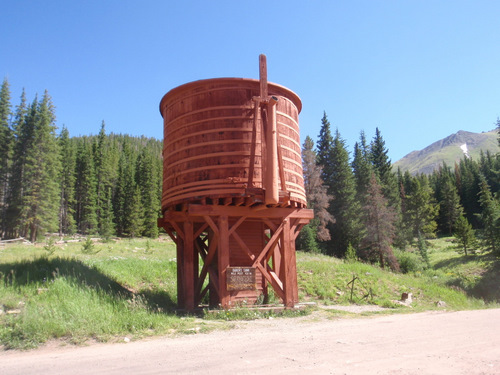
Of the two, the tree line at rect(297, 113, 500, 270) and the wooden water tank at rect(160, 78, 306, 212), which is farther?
the tree line at rect(297, 113, 500, 270)

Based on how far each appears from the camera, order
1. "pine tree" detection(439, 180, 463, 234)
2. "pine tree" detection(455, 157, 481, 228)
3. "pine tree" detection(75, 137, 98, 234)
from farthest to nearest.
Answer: "pine tree" detection(455, 157, 481, 228) < "pine tree" detection(439, 180, 463, 234) < "pine tree" detection(75, 137, 98, 234)

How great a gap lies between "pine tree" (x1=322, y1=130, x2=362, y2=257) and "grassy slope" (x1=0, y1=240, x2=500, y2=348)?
19.1 metres

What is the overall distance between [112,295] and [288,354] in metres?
6.51

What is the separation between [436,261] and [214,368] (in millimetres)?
44255

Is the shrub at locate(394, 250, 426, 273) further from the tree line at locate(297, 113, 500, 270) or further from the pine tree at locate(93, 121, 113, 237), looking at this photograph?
the pine tree at locate(93, 121, 113, 237)

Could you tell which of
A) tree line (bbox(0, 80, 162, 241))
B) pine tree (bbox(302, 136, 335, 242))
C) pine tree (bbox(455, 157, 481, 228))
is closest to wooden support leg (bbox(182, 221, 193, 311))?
pine tree (bbox(302, 136, 335, 242))

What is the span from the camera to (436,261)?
139ft

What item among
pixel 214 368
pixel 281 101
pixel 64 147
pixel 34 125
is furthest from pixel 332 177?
pixel 64 147

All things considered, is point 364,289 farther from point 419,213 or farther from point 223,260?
point 419,213

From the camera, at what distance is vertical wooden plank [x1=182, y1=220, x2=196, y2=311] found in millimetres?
11734

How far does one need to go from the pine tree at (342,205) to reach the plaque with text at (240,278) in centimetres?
3098

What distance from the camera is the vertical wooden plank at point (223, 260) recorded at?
35.0 feet

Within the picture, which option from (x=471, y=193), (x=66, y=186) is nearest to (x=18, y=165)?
(x=66, y=186)

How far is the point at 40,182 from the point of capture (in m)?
43.2
